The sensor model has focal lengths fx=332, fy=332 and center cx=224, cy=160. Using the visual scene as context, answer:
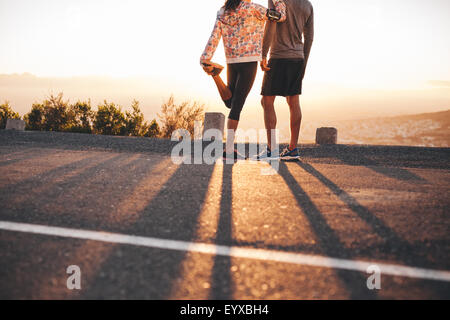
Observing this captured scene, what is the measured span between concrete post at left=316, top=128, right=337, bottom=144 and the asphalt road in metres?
2.98

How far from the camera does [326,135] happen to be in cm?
719

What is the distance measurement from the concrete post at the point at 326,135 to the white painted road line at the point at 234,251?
5.82 meters

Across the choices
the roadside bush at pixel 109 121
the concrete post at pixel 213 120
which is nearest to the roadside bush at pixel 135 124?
the roadside bush at pixel 109 121

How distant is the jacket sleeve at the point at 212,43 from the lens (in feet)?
14.3

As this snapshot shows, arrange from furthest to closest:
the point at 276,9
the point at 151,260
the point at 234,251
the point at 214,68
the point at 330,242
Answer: the point at 214,68 → the point at 276,9 → the point at 330,242 → the point at 234,251 → the point at 151,260

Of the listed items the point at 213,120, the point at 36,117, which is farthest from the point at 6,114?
the point at 213,120

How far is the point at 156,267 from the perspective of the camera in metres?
1.57

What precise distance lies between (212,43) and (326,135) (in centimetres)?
381

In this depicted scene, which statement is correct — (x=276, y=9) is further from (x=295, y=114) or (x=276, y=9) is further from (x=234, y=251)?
(x=234, y=251)

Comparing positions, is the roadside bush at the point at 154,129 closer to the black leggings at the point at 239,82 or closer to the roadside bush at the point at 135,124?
the roadside bush at the point at 135,124

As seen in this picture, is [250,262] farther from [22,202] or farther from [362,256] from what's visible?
[22,202]
